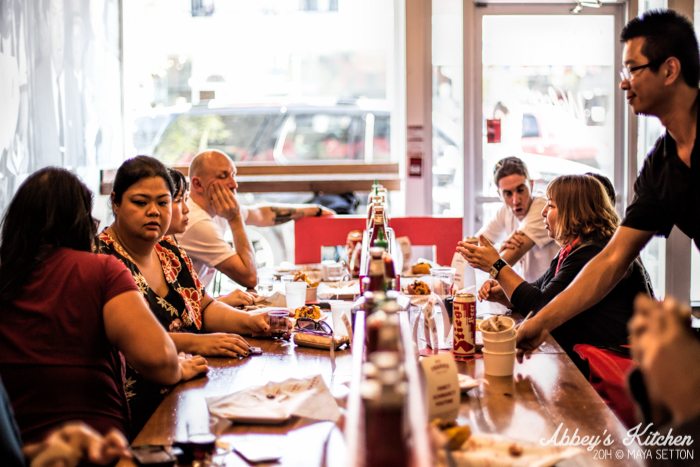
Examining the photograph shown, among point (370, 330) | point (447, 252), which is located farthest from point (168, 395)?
point (447, 252)

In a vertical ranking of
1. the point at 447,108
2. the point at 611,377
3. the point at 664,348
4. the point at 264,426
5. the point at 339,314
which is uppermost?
the point at 447,108

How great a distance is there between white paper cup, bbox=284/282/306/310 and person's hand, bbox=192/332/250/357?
2.18 ft

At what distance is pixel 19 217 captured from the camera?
2.25 metres

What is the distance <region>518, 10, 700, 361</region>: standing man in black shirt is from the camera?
253 cm

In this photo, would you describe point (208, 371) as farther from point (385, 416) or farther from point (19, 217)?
point (385, 416)

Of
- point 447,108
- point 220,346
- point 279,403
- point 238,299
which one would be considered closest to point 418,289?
point 238,299

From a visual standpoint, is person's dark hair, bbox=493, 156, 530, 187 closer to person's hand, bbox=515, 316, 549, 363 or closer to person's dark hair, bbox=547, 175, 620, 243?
person's dark hair, bbox=547, 175, 620, 243

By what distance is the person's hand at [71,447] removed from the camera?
1.28 metres

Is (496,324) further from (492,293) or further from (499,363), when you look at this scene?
(492,293)

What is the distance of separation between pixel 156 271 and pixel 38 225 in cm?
77

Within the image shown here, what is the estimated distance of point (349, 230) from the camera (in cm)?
536

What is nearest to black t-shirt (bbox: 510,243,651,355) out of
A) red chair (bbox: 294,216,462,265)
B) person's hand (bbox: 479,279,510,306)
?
person's hand (bbox: 479,279,510,306)

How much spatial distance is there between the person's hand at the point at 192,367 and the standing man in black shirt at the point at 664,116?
96cm

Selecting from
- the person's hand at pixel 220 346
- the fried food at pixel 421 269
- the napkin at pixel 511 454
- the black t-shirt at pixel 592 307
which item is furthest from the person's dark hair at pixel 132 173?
the fried food at pixel 421 269
